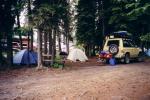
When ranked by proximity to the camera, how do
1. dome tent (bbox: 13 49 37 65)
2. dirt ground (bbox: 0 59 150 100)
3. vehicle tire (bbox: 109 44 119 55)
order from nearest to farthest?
1. dirt ground (bbox: 0 59 150 100)
2. dome tent (bbox: 13 49 37 65)
3. vehicle tire (bbox: 109 44 119 55)

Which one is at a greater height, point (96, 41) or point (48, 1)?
point (48, 1)

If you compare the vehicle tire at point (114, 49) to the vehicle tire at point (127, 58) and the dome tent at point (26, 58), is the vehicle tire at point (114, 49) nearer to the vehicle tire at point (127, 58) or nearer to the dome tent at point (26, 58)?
the vehicle tire at point (127, 58)

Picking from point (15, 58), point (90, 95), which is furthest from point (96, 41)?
point (90, 95)

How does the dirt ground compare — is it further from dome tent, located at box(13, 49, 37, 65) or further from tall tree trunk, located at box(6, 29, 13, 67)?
dome tent, located at box(13, 49, 37, 65)

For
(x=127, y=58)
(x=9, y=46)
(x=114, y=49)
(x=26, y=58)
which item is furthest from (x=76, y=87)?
(x=127, y=58)

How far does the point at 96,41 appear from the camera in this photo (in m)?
38.7

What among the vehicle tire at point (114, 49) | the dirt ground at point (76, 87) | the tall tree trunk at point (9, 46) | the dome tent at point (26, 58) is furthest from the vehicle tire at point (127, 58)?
the tall tree trunk at point (9, 46)

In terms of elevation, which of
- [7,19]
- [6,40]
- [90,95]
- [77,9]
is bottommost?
[90,95]

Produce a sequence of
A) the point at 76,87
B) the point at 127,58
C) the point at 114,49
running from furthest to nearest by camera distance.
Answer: the point at 127,58 → the point at 114,49 → the point at 76,87

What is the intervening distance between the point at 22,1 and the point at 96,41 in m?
17.8

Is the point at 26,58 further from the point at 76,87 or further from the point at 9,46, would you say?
the point at 76,87

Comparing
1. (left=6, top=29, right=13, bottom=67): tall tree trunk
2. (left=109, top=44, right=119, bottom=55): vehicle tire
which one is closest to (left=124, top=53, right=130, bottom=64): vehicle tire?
(left=109, top=44, right=119, bottom=55): vehicle tire

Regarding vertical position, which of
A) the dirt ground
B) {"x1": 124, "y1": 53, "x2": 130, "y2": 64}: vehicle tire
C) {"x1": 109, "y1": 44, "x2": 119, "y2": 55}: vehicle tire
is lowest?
the dirt ground

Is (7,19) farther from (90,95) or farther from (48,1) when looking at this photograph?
(90,95)
